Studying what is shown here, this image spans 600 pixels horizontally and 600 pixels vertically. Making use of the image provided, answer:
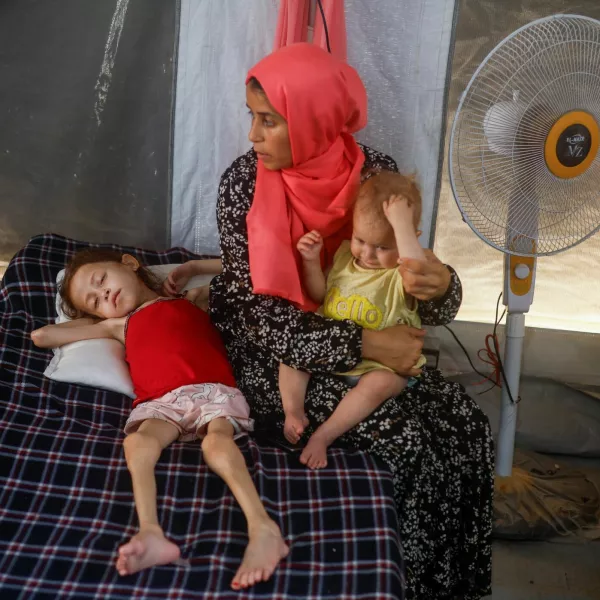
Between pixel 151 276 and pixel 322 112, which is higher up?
pixel 322 112

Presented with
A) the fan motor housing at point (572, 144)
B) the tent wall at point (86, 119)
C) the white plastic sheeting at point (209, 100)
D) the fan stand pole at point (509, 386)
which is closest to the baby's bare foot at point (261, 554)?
the fan stand pole at point (509, 386)

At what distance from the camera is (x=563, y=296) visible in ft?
9.50

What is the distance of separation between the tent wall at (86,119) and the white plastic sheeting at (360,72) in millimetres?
94

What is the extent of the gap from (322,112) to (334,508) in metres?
1.04

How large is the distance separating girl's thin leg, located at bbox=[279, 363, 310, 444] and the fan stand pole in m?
0.77

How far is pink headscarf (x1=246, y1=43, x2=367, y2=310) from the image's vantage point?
185 cm

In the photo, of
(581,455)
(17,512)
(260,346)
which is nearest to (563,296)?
(581,455)

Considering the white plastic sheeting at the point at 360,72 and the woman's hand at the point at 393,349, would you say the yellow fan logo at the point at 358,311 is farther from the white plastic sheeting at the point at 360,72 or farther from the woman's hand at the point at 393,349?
the white plastic sheeting at the point at 360,72

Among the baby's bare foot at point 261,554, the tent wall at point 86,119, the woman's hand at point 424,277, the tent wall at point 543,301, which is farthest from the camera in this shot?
the tent wall at point 543,301

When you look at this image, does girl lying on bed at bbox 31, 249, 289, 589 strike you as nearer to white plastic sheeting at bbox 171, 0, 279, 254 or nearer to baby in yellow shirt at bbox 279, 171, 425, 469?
baby in yellow shirt at bbox 279, 171, 425, 469

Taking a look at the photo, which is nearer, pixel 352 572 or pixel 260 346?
pixel 352 572

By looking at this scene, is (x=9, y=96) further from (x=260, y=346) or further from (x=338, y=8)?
(x=260, y=346)

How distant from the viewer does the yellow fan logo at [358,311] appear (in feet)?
6.33

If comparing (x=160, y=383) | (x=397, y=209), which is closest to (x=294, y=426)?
(x=160, y=383)
